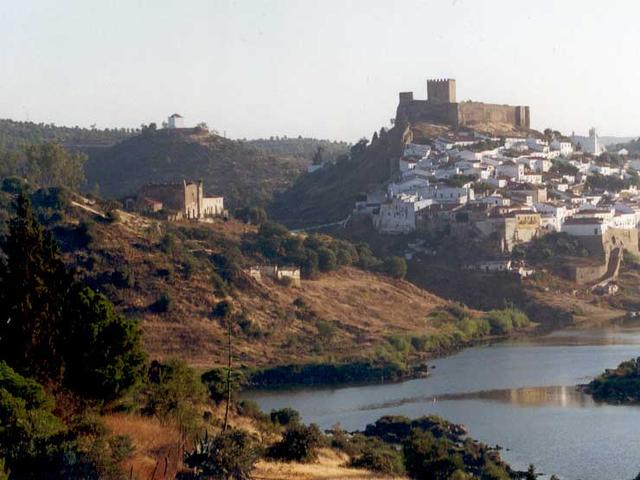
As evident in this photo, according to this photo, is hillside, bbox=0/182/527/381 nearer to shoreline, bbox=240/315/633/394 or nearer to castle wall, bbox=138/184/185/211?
shoreline, bbox=240/315/633/394

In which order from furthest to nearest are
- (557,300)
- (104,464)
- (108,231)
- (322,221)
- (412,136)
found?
(412,136) < (322,221) < (557,300) < (108,231) < (104,464)

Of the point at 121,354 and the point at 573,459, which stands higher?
the point at 121,354

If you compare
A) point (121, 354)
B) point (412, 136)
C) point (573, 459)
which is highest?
point (412, 136)

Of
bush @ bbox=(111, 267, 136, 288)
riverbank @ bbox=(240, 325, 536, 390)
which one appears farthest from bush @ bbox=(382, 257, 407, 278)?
bush @ bbox=(111, 267, 136, 288)

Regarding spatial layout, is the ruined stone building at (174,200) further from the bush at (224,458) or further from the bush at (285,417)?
the bush at (224,458)

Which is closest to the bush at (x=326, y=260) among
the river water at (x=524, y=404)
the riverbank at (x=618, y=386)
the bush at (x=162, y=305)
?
the river water at (x=524, y=404)

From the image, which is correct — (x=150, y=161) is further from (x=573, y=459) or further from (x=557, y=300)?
Answer: (x=573, y=459)

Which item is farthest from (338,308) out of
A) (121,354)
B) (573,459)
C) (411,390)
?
(121,354)
